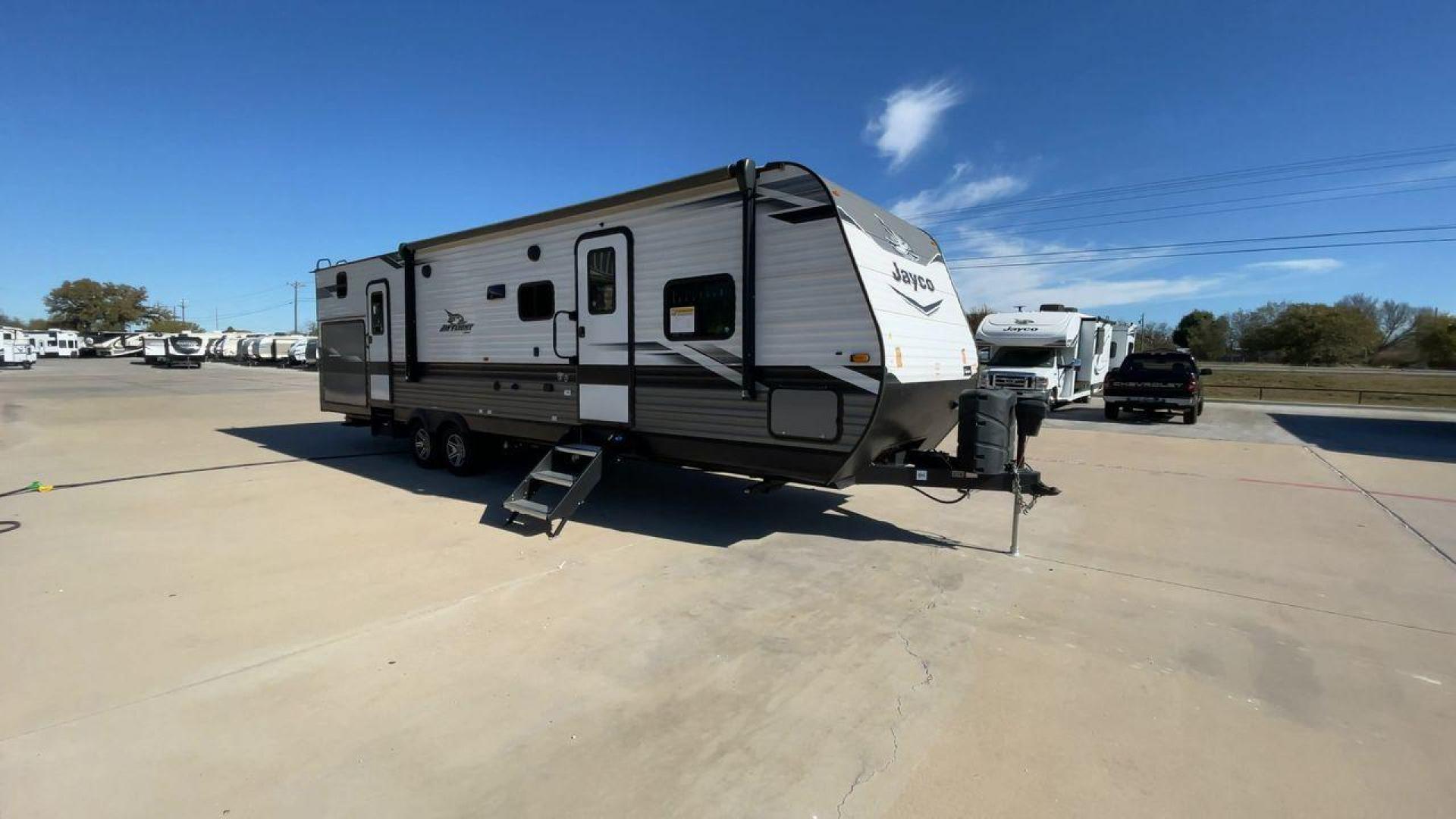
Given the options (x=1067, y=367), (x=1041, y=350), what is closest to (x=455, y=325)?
(x=1041, y=350)

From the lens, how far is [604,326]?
21.6 ft

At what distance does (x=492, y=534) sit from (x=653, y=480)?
2832 mm

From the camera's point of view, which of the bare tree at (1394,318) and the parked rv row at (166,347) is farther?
the bare tree at (1394,318)

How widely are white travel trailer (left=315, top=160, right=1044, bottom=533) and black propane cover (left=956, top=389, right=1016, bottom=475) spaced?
0.7 inches

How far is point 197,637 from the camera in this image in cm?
388

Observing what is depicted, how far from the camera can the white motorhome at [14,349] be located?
39469 millimetres

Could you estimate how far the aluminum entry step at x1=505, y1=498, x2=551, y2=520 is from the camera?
606cm

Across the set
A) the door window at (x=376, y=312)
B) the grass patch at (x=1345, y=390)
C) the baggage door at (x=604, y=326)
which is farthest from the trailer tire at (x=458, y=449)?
the grass patch at (x=1345, y=390)

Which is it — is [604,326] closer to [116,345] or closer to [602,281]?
[602,281]

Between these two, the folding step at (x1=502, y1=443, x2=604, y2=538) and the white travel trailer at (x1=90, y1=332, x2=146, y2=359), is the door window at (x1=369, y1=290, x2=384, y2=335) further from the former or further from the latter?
the white travel trailer at (x1=90, y1=332, x2=146, y2=359)

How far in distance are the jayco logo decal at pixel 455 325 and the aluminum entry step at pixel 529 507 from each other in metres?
2.79

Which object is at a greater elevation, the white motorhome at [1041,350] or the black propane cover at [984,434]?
the white motorhome at [1041,350]

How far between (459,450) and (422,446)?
90 centimetres

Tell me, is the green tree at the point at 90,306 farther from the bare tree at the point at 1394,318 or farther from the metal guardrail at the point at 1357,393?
the bare tree at the point at 1394,318
